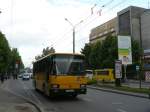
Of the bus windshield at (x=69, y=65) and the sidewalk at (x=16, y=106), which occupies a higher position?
the bus windshield at (x=69, y=65)

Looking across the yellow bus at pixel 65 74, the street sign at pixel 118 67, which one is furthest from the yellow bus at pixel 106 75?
the yellow bus at pixel 65 74

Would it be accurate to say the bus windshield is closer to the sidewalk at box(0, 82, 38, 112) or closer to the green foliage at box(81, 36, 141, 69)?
the sidewalk at box(0, 82, 38, 112)

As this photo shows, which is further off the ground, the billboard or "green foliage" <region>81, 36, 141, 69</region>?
"green foliage" <region>81, 36, 141, 69</region>

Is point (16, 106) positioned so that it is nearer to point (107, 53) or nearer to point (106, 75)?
point (106, 75)

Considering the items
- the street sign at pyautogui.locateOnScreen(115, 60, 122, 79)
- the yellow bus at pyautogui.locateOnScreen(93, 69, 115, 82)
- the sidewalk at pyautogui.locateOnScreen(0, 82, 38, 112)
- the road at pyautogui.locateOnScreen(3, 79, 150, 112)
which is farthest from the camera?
the yellow bus at pyautogui.locateOnScreen(93, 69, 115, 82)

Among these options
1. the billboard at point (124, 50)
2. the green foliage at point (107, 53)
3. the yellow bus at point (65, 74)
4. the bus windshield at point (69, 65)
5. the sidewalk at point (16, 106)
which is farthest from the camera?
the green foliage at point (107, 53)

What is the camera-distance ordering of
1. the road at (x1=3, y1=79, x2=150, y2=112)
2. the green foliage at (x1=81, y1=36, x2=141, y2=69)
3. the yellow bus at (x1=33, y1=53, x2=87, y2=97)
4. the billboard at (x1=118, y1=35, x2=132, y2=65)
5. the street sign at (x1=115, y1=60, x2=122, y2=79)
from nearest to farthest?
the road at (x1=3, y1=79, x2=150, y2=112) → the yellow bus at (x1=33, y1=53, x2=87, y2=97) → the street sign at (x1=115, y1=60, x2=122, y2=79) → the billboard at (x1=118, y1=35, x2=132, y2=65) → the green foliage at (x1=81, y1=36, x2=141, y2=69)

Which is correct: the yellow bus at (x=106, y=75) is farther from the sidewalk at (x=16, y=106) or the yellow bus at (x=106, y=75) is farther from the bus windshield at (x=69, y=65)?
the sidewalk at (x=16, y=106)

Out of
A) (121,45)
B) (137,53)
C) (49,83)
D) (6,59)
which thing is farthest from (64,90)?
(6,59)

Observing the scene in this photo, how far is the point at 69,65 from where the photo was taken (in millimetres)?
21594

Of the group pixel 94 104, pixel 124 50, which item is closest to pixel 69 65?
pixel 94 104

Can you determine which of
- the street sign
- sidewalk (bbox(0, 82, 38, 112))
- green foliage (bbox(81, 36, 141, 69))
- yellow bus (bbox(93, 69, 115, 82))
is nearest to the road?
sidewalk (bbox(0, 82, 38, 112))

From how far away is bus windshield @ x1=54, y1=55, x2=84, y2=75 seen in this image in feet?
70.1

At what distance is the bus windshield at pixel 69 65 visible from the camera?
2136 cm
